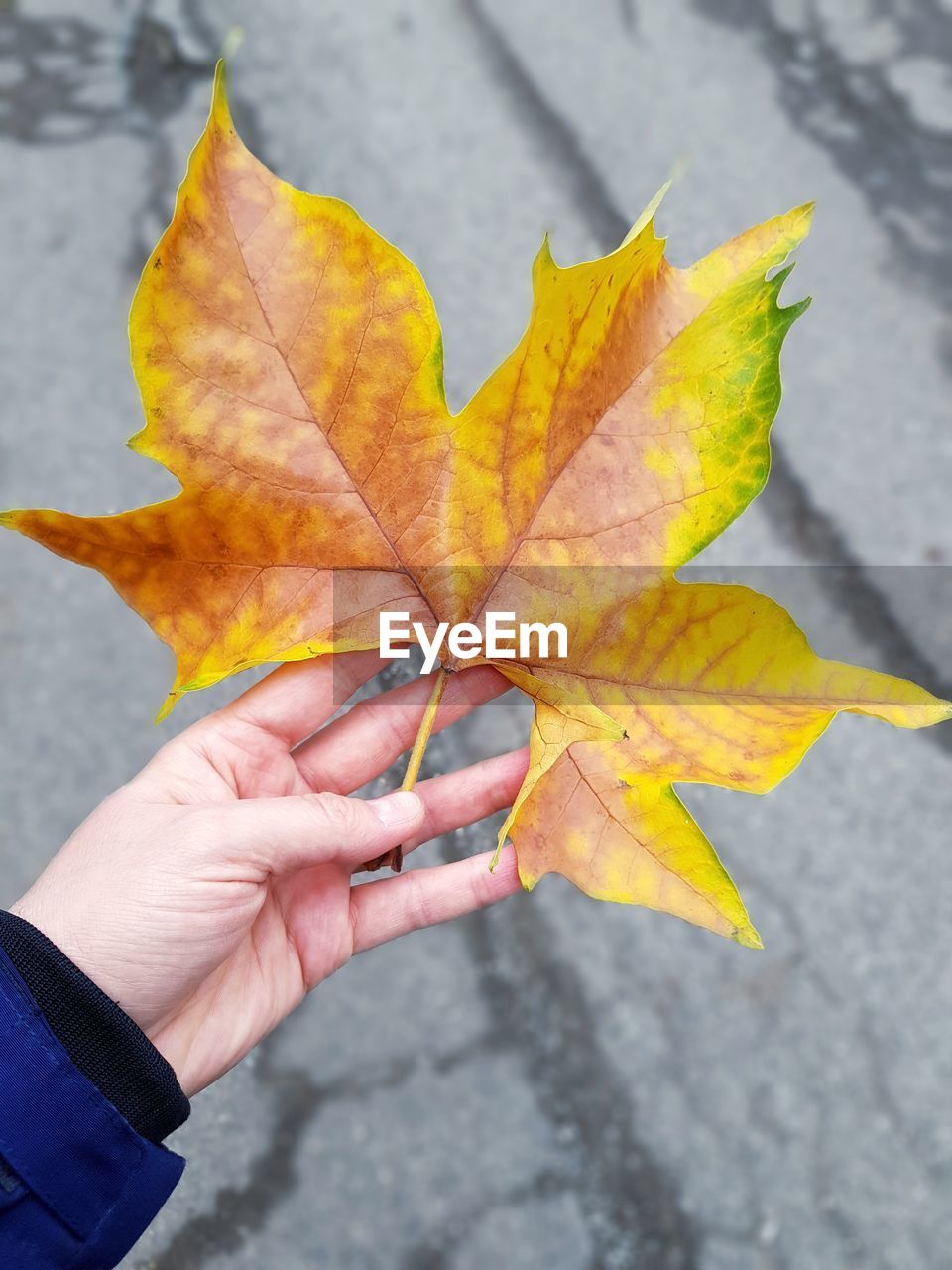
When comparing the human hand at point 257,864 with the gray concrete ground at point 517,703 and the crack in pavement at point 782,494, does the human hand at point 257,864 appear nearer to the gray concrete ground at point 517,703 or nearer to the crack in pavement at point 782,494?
the gray concrete ground at point 517,703

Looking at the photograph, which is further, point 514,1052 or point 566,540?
point 514,1052

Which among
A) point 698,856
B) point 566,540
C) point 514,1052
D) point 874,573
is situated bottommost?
point 514,1052

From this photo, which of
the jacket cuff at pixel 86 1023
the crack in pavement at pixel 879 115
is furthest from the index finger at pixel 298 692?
the crack in pavement at pixel 879 115

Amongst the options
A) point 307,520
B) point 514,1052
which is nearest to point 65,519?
point 307,520

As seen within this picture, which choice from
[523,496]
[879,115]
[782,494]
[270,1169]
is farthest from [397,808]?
[879,115]

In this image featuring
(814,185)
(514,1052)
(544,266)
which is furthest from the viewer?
(814,185)

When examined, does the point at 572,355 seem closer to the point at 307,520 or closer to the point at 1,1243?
the point at 307,520

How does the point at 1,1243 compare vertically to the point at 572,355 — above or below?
below

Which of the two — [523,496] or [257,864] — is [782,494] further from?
[257,864]
